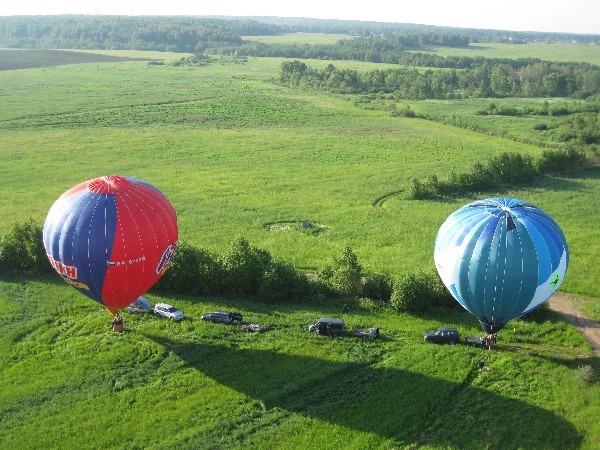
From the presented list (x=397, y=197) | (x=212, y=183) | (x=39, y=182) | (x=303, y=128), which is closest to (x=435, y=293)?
(x=397, y=197)

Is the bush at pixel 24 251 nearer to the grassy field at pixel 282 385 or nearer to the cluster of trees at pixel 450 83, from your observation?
the grassy field at pixel 282 385

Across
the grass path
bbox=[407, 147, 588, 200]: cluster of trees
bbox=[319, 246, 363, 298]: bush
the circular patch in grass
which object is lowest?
the circular patch in grass

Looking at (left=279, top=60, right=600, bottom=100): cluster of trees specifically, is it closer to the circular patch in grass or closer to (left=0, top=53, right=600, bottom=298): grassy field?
(left=0, top=53, right=600, bottom=298): grassy field

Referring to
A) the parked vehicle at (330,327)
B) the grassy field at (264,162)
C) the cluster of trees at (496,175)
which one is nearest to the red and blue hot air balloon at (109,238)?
the parked vehicle at (330,327)

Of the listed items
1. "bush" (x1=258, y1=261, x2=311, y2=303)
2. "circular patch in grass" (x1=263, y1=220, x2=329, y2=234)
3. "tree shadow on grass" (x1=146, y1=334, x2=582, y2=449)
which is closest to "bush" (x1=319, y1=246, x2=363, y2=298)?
"bush" (x1=258, y1=261, x2=311, y2=303)

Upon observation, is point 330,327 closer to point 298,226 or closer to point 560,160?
point 298,226
